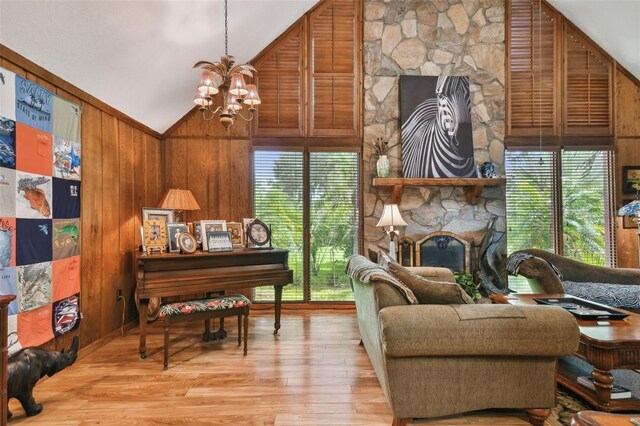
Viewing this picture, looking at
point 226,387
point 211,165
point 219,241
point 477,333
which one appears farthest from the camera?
point 211,165

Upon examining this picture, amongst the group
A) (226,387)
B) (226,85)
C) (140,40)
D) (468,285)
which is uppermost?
(140,40)

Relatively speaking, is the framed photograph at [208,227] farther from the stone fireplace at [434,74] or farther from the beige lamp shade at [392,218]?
the stone fireplace at [434,74]

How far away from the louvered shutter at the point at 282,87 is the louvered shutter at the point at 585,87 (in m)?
3.71

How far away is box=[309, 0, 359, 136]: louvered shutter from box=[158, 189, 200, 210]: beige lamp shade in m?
1.87

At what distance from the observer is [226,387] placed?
2.44 metres

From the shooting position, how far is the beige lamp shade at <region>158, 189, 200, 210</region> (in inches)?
151

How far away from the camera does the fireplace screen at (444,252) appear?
4.45 metres

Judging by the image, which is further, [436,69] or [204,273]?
[436,69]

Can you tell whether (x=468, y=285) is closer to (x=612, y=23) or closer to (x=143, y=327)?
(x=143, y=327)

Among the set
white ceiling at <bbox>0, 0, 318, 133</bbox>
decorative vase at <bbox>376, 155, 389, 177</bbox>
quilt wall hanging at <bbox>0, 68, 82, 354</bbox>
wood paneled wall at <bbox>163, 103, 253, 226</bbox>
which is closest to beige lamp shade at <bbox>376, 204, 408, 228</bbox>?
decorative vase at <bbox>376, 155, 389, 177</bbox>

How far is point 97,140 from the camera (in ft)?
10.7

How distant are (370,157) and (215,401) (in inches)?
134

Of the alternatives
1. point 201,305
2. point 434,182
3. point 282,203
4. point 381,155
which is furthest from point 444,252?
point 201,305

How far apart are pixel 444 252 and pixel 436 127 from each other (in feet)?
5.52
